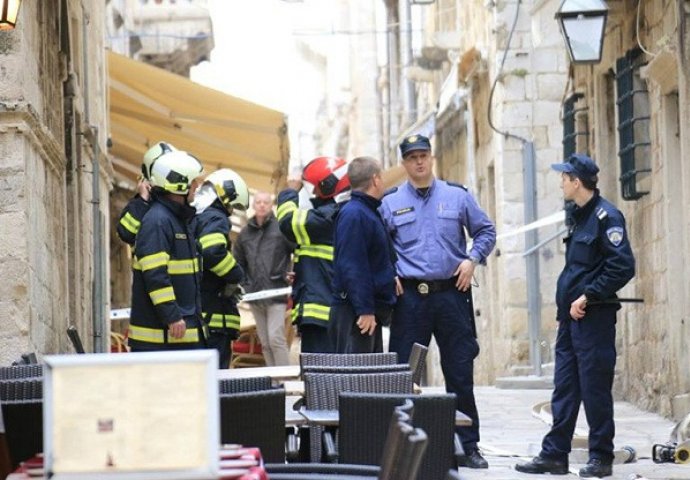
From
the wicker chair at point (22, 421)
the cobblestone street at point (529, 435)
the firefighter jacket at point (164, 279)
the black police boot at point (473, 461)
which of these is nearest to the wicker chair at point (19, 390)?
the wicker chair at point (22, 421)

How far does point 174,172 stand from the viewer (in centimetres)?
1042

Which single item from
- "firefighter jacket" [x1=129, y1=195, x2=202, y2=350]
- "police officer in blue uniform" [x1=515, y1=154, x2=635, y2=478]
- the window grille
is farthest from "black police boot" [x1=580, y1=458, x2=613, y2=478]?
the window grille

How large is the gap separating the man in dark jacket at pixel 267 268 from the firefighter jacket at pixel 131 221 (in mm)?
3941

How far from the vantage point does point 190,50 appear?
35812 millimetres

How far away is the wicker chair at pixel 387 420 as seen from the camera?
20.6 ft

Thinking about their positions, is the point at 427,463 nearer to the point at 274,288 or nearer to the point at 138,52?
the point at 274,288

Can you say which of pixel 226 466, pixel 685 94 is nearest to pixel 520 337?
pixel 685 94

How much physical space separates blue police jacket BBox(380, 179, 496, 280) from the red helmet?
138cm

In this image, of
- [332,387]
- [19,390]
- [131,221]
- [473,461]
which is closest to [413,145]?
[473,461]

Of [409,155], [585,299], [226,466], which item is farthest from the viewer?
[409,155]

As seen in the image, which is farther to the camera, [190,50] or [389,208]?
[190,50]

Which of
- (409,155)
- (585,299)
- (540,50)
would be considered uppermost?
(540,50)

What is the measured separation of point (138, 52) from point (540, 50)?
14.0 m

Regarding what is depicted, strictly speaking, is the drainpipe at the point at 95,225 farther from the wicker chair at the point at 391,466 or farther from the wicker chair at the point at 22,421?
the wicker chair at the point at 391,466
